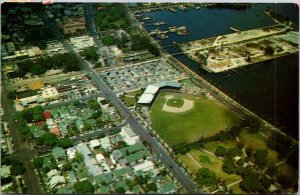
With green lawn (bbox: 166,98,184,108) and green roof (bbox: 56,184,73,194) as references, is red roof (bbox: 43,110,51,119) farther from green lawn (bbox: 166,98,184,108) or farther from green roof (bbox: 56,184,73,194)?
green lawn (bbox: 166,98,184,108)

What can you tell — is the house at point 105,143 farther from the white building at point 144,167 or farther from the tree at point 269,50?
the tree at point 269,50

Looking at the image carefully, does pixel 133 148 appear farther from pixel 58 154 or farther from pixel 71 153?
pixel 58 154

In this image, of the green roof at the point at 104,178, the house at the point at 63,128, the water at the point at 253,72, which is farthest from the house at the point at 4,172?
the water at the point at 253,72

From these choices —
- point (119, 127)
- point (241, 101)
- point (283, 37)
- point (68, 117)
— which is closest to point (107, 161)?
point (119, 127)

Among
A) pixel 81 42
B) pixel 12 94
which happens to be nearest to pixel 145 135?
pixel 12 94

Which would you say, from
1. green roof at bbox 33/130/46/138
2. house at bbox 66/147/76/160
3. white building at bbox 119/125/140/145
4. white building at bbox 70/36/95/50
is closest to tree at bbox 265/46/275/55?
white building at bbox 70/36/95/50

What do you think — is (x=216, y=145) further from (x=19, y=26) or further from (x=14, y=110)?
(x=19, y=26)
